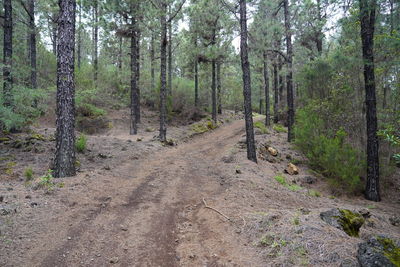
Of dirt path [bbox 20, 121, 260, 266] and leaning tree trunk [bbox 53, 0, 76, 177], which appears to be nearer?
dirt path [bbox 20, 121, 260, 266]

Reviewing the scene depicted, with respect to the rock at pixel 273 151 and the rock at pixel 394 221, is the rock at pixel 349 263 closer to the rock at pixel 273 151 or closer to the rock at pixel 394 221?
the rock at pixel 394 221

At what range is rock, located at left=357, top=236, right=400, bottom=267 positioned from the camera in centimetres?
308

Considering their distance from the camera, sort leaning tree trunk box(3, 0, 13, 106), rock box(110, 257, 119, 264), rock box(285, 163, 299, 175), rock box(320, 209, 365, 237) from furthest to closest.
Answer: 1. rock box(285, 163, 299, 175)
2. leaning tree trunk box(3, 0, 13, 106)
3. rock box(320, 209, 365, 237)
4. rock box(110, 257, 119, 264)

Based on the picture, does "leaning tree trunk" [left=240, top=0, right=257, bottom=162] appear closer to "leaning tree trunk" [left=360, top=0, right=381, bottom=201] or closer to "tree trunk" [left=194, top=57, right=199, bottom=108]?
"leaning tree trunk" [left=360, top=0, right=381, bottom=201]

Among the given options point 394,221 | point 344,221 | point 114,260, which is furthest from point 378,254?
point 394,221

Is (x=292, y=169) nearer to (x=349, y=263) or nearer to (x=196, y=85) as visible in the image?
(x=349, y=263)

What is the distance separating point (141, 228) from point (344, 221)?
3.90 meters

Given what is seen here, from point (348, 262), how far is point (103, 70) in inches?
855

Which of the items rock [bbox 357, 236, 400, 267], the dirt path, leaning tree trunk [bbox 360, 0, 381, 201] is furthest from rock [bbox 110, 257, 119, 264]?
leaning tree trunk [bbox 360, 0, 381, 201]

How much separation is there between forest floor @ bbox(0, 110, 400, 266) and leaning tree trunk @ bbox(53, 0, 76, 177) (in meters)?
0.60

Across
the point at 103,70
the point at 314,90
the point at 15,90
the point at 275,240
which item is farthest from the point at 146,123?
the point at 275,240

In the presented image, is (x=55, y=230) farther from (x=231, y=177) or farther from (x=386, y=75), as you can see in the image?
(x=386, y=75)

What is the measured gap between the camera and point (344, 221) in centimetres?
466

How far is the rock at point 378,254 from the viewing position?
3.08 metres
